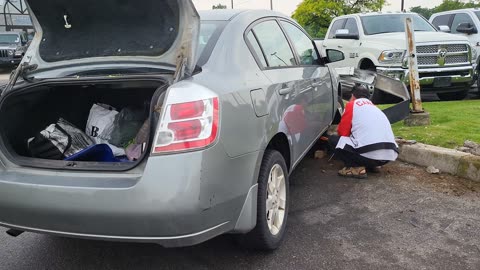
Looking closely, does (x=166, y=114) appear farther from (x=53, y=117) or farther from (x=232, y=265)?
(x=53, y=117)

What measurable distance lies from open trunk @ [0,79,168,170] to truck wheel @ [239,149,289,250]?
2.80 ft

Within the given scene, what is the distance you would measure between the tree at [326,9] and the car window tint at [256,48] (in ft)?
108

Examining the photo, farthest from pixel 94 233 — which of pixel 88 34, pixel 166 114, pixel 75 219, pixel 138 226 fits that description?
pixel 88 34

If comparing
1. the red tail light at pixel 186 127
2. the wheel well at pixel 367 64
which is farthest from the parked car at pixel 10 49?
the red tail light at pixel 186 127

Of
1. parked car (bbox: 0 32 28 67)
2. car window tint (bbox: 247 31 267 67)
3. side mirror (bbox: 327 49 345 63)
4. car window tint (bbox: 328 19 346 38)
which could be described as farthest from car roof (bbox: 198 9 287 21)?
parked car (bbox: 0 32 28 67)

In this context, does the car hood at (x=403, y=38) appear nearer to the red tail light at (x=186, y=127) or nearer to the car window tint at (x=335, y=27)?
the car window tint at (x=335, y=27)

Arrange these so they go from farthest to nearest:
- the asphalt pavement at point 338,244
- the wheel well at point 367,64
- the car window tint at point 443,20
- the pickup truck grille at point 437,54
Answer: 1. the car window tint at point 443,20
2. the wheel well at point 367,64
3. the pickup truck grille at point 437,54
4. the asphalt pavement at point 338,244

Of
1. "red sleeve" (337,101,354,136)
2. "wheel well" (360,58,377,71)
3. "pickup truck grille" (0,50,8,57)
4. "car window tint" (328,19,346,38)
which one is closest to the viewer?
"red sleeve" (337,101,354,136)

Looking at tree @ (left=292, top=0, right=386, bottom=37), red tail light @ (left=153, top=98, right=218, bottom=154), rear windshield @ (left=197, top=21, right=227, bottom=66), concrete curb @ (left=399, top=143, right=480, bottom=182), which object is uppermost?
rear windshield @ (left=197, top=21, right=227, bottom=66)

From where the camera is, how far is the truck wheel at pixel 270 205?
2.93 m

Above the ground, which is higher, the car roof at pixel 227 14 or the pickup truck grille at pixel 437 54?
the car roof at pixel 227 14

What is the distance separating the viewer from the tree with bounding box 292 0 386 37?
113ft

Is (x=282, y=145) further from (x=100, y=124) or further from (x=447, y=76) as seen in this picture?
(x=447, y=76)

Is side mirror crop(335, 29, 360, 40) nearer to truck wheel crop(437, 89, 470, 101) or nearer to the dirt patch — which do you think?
truck wheel crop(437, 89, 470, 101)
